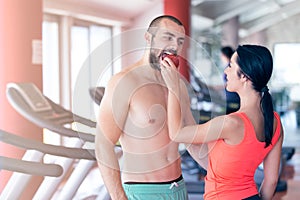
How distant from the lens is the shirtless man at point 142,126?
161 centimetres

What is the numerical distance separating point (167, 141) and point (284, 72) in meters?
10.3

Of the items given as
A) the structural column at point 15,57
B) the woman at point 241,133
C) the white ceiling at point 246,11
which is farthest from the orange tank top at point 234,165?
the white ceiling at point 246,11

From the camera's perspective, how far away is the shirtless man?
1605 mm

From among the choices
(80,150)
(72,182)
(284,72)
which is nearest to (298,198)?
(72,182)

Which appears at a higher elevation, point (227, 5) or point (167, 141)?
point (227, 5)

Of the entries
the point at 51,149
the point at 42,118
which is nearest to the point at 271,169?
the point at 51,149

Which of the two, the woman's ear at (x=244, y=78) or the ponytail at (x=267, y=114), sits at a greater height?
the woman's ear at (x=244, y=78)

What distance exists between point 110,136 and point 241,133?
464 millimetres

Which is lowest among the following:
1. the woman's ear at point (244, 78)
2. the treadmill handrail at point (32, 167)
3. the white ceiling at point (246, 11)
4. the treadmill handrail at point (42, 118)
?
the treadmill handrail at point (32, 167)

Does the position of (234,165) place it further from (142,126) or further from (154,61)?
(154,61)

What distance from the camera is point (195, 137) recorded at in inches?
65.7

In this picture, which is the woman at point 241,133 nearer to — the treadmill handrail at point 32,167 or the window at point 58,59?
the treadmill handrail at point 32,167

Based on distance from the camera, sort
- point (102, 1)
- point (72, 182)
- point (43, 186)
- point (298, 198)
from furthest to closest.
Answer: point (102, 1), point (298, 198), point (72, 182), point (43, 186)

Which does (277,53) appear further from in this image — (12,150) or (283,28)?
(12,150)
